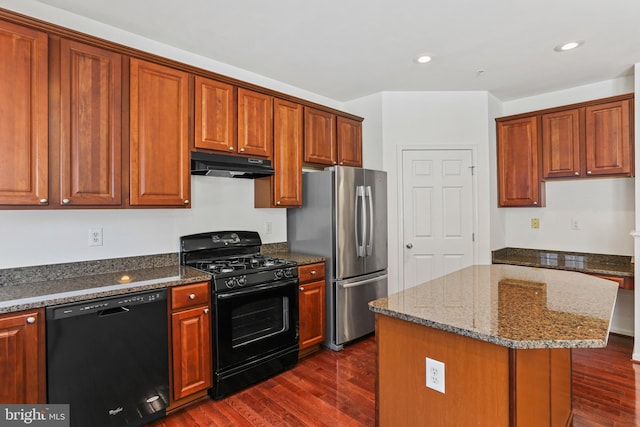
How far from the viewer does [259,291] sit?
8.78ft

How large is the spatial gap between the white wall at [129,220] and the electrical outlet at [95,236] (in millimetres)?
29

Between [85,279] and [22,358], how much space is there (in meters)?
0.60

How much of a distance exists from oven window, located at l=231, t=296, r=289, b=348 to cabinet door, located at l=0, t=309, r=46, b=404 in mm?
1098

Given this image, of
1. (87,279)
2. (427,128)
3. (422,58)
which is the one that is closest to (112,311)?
(87,279)

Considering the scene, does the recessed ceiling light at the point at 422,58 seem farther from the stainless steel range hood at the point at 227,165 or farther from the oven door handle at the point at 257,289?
the oven door handle at the point at 257,289

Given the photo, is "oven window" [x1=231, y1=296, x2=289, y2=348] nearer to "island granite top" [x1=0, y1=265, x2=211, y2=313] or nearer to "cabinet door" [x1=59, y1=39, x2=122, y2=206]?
"island granite top" [x1=0, y1=265, x2=211, y2=313]

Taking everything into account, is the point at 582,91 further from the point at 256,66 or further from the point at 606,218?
the point at 256,66

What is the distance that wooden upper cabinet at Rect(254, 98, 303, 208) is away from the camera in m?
3.20

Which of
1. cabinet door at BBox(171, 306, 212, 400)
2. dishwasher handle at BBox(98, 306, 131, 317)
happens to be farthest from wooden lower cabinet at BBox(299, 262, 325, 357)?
dishwasher handle at BBox(98, 306, 131, 317)

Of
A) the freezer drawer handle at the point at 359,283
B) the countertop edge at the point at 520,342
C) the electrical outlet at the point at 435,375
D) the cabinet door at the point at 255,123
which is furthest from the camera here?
the freezer drawer handle at the point at 359,283

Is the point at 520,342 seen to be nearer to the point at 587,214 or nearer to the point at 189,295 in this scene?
the point at 189,295

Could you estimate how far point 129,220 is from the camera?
103 inches

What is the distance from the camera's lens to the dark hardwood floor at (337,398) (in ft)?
7.30
